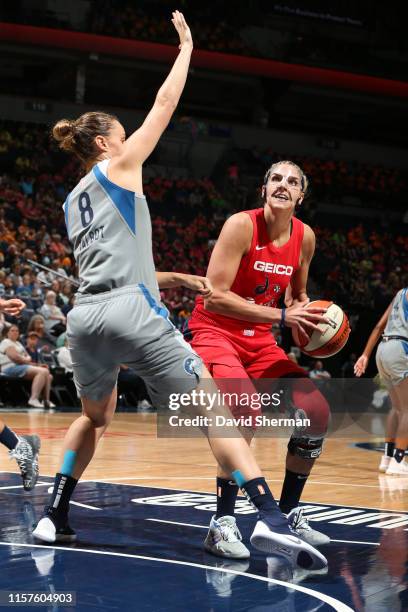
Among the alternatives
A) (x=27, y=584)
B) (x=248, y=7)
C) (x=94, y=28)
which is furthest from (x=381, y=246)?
(x=27, y=584)

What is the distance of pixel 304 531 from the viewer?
4.46 metres

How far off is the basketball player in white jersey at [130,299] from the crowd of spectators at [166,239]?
32.4ft

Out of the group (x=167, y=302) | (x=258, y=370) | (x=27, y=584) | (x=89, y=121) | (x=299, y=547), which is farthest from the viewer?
(x=167, y=302)

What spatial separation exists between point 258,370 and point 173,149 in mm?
20231

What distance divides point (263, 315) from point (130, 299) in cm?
85

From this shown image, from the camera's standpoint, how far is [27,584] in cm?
338

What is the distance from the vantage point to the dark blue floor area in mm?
3312

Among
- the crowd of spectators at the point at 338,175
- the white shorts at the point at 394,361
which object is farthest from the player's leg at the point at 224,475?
the crowd of spectators at the point at 338,175

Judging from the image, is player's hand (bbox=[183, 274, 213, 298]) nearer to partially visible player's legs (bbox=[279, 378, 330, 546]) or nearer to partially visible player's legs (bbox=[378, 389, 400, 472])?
partially visible player's legs (bbox=[279, 378, 330, 546])

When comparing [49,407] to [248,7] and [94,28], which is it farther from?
[248,7]

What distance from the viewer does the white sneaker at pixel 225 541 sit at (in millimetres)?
4059

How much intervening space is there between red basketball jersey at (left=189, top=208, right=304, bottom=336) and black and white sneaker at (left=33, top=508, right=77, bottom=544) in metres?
1.21

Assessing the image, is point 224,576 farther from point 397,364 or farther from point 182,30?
point 397,364

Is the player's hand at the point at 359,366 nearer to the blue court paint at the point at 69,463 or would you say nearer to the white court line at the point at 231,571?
the blue court paint at the point at 69,463
